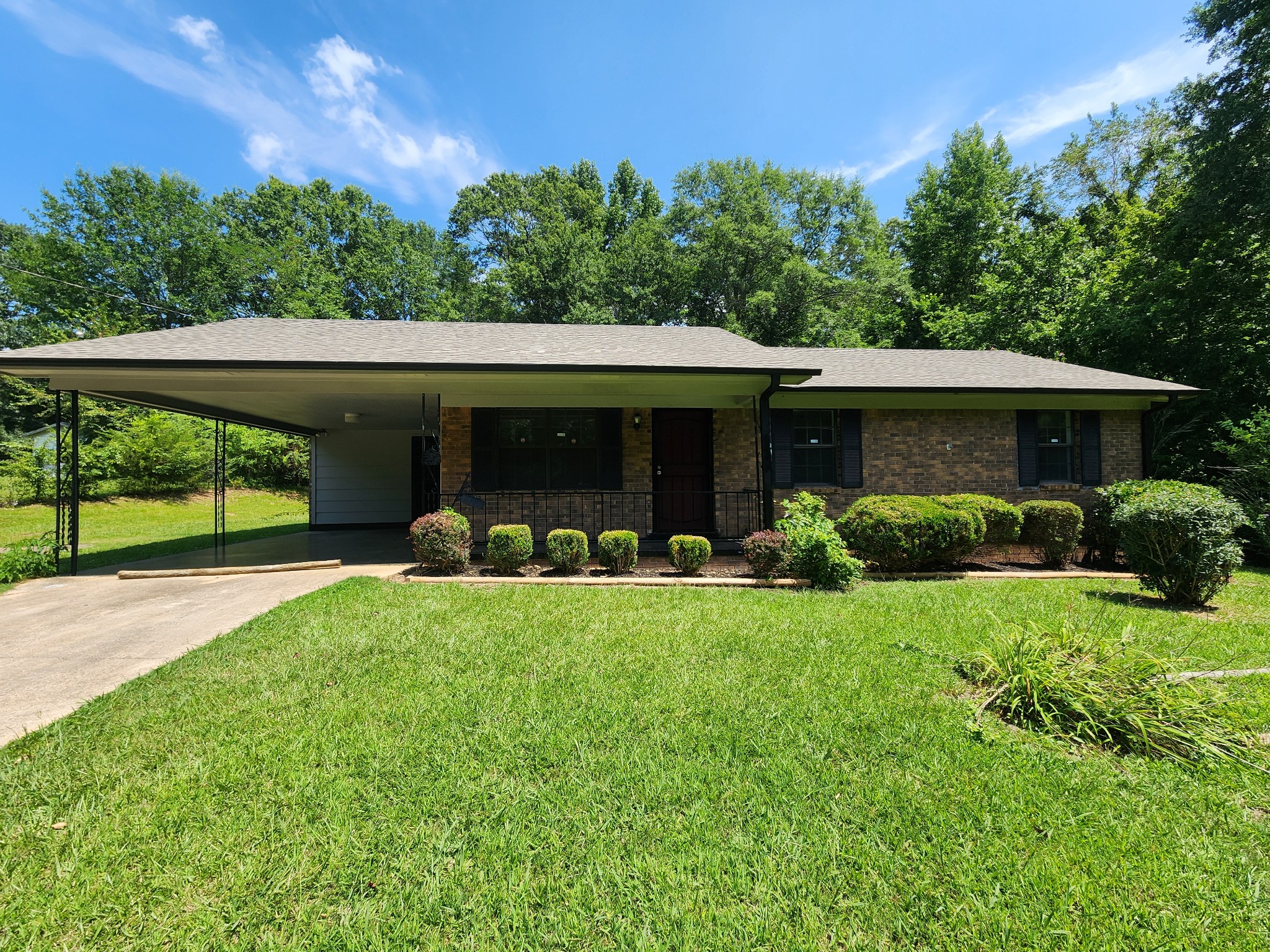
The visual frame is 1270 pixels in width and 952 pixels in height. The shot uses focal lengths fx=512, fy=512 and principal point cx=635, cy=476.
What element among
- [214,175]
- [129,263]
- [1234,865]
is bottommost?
[1234,865]

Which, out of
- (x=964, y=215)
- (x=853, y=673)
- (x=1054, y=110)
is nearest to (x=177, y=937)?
(x=853, y=673)

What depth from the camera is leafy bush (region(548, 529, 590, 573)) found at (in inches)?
281

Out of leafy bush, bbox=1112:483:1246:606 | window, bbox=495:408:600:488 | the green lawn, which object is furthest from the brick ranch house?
the green lawn

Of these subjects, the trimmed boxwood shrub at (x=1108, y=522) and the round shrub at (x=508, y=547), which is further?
the trimmed boxwood shrub at (x=1108, y=522)

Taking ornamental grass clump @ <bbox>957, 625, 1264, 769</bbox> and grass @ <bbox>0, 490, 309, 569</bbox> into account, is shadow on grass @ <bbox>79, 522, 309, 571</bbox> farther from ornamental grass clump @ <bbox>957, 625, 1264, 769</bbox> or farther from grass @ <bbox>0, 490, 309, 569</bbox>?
→ ornamental grass clump @ <bbox>957, 625, 1264, 769</bbox>

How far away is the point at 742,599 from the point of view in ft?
18.9

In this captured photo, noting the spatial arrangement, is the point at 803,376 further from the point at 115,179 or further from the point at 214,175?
the point at 115,179

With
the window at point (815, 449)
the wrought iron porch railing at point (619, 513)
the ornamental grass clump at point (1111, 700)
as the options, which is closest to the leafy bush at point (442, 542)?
the wrought iron porch railing at point (619, 513)

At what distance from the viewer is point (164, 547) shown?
35.0 ft

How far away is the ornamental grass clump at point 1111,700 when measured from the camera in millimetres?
2807

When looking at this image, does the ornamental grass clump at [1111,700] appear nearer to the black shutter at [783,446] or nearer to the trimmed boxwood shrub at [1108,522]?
the trimmed boxwood shrub at [1108,522]

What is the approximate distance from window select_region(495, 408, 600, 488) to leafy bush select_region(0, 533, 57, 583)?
20.9ft

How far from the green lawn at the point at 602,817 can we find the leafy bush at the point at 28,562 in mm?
6065

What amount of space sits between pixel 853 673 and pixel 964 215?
978 inches
